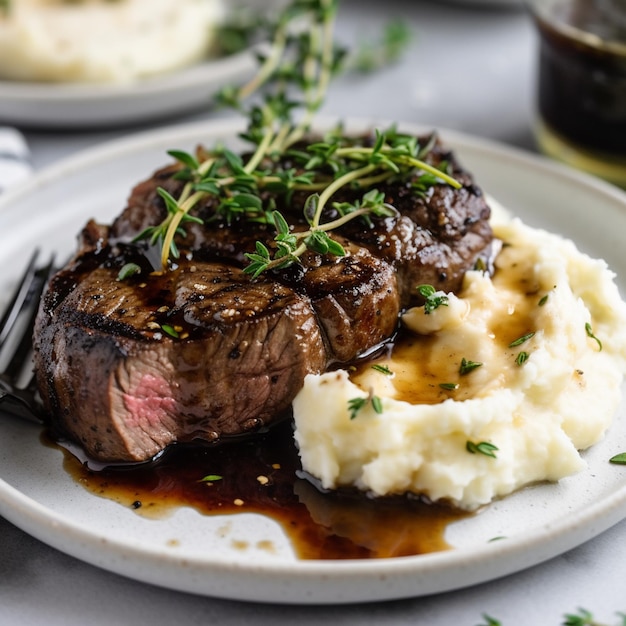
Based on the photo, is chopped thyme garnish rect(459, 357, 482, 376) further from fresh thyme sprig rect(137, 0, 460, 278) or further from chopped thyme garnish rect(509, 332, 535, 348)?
fresh thyme sprig rect(137, 0, 460, 278)

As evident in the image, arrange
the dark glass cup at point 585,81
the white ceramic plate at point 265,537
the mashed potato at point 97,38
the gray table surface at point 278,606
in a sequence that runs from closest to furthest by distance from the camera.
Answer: the white ceramic plate at point 265,537, the gray table surface at point 278,606, the dark glass cup at point 585,81, the mashed potato at point 97,38

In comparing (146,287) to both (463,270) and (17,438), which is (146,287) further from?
(463,270)

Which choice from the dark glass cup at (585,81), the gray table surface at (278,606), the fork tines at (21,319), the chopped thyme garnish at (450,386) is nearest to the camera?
the gray table surface at (278,606)

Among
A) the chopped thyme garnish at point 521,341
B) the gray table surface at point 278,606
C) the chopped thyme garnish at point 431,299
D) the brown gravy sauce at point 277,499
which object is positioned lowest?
the gray table surface at point 278,606

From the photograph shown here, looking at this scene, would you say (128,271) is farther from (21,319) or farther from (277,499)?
(277,499)

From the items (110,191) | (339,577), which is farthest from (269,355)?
(110,191)

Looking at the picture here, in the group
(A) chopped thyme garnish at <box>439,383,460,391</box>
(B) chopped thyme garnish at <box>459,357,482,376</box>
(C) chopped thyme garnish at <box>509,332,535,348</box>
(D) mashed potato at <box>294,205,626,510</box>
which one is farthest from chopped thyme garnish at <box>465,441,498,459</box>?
(C) chopped thyme garnish at <box>509,332,535,348</box>

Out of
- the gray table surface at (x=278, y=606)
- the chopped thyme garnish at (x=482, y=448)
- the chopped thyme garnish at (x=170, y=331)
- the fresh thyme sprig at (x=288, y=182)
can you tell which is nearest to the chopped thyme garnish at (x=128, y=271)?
the fresh thyme sprig at (x=288, y=182)

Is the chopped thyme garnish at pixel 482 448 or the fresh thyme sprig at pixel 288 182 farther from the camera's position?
the fresh thyme sprig at pixel 288 182

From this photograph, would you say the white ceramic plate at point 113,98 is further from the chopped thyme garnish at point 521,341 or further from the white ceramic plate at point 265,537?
the chopped thyme garnish at point 521,341
